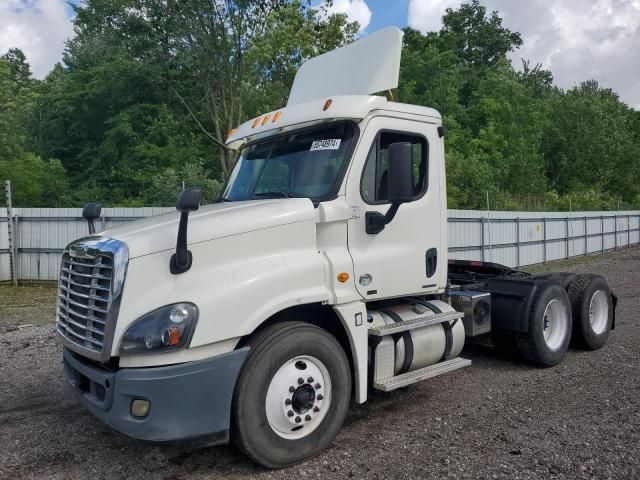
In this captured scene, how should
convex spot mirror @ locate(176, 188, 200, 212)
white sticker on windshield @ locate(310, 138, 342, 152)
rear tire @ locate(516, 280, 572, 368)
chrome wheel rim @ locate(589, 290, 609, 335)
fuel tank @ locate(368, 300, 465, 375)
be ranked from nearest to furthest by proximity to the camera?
convex spot mirror @ locate(176, 188, 200, 212) → white sticker on windshield @ locate(310, 138, 342, 152) → fuel tank @ locate(368, 300, 465, 375) → rear tire @ locate(516, 280, 572, 368) → chrome wheel rim @ locate(589, 290, 609, 335)

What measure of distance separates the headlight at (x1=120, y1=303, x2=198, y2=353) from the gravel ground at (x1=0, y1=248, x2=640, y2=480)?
2.48ft

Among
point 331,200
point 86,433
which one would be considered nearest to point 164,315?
point 331,200

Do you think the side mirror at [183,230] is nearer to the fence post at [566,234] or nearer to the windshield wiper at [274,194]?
the windshield wiper at [274,194]

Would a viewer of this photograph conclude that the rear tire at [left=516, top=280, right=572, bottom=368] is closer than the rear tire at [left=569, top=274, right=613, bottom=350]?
Yes

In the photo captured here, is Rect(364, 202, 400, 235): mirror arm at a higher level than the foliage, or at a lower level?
lower

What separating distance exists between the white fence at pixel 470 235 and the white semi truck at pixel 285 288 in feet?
31.6

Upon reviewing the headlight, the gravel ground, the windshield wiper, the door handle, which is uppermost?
the windshield wiper

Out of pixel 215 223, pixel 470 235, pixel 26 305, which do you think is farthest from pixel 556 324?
pixel 26 305

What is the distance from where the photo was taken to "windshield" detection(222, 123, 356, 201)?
4426 mm

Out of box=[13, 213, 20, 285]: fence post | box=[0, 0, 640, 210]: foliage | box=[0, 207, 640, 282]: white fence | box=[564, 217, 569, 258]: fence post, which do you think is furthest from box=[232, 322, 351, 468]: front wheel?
box=[564, 217, 569, 258]: fence post

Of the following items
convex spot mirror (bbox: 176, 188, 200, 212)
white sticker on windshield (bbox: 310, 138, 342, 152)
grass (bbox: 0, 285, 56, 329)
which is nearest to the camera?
convex spot mirror (bbox: 176, 188, 200, 212)

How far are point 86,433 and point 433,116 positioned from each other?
14.0ft

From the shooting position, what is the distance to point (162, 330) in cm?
339

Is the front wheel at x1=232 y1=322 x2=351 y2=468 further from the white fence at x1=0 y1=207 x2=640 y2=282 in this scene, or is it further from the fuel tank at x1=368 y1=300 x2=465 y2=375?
the white fence at x1=0 y1=207 x2=640 y2=282
